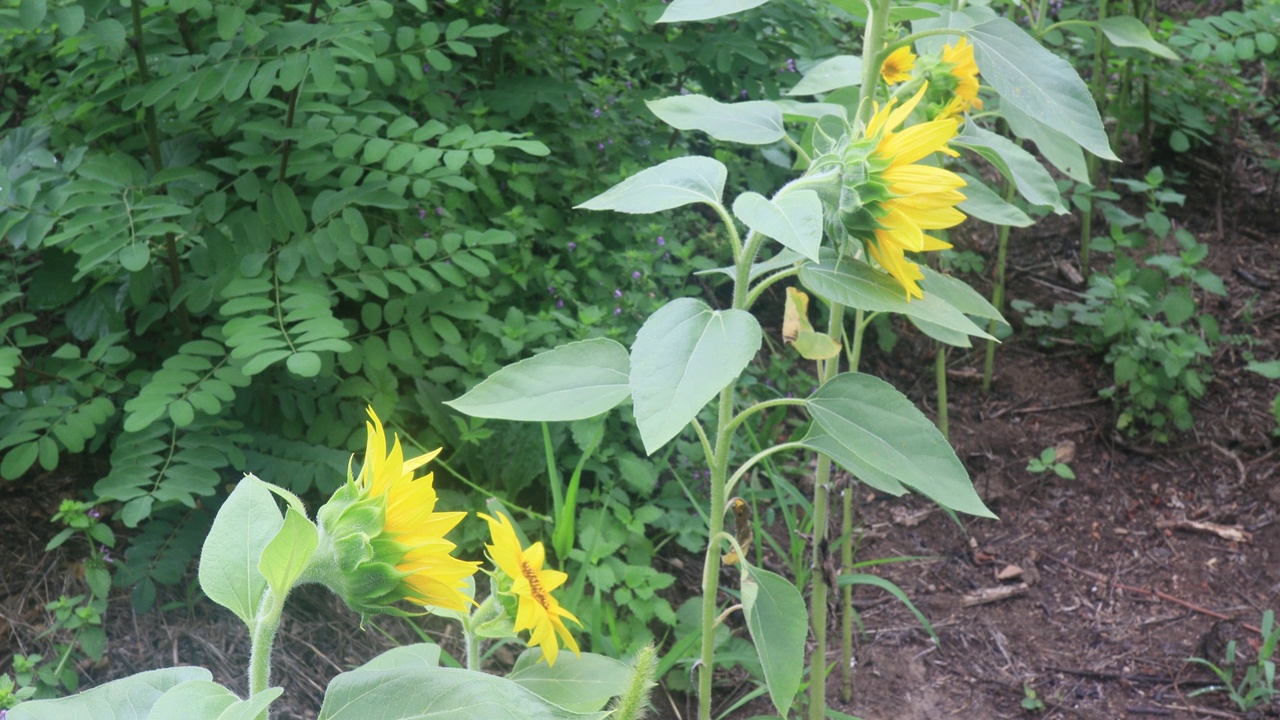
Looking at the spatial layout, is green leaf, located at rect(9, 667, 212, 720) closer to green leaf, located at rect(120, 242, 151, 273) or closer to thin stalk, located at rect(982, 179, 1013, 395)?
green leaf, located at rect(120, 242, 151, 273)

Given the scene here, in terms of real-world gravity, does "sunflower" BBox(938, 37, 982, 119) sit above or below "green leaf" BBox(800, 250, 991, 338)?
above

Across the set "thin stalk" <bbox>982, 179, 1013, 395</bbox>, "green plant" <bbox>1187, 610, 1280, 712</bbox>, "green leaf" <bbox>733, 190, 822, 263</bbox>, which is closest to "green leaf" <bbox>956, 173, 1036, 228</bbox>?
"green leaf" <bbox>733, 190, 822, 263</bbox>

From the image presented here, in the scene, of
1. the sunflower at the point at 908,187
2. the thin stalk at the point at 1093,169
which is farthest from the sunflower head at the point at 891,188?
A: the thin stalk at the point at 1093,169

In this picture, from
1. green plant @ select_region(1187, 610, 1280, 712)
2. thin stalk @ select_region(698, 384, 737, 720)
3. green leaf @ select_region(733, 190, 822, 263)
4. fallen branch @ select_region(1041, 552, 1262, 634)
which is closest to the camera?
green leaf @ select_region(733, 190, 822, 263)

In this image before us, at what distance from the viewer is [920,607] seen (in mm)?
2422

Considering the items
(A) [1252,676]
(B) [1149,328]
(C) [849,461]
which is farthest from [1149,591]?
(C) [849,461]

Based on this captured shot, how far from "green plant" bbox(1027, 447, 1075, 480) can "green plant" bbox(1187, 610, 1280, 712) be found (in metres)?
0.61

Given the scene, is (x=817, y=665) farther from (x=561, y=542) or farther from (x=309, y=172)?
(x=309, y=172)

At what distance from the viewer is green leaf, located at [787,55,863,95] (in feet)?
4.96

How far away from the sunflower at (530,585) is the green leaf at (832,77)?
32.5 inches

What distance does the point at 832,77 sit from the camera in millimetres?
1535

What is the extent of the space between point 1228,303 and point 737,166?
1.86m

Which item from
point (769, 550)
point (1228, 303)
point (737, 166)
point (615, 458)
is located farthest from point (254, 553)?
point (1228, 303)

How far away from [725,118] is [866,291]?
0.40 metres
